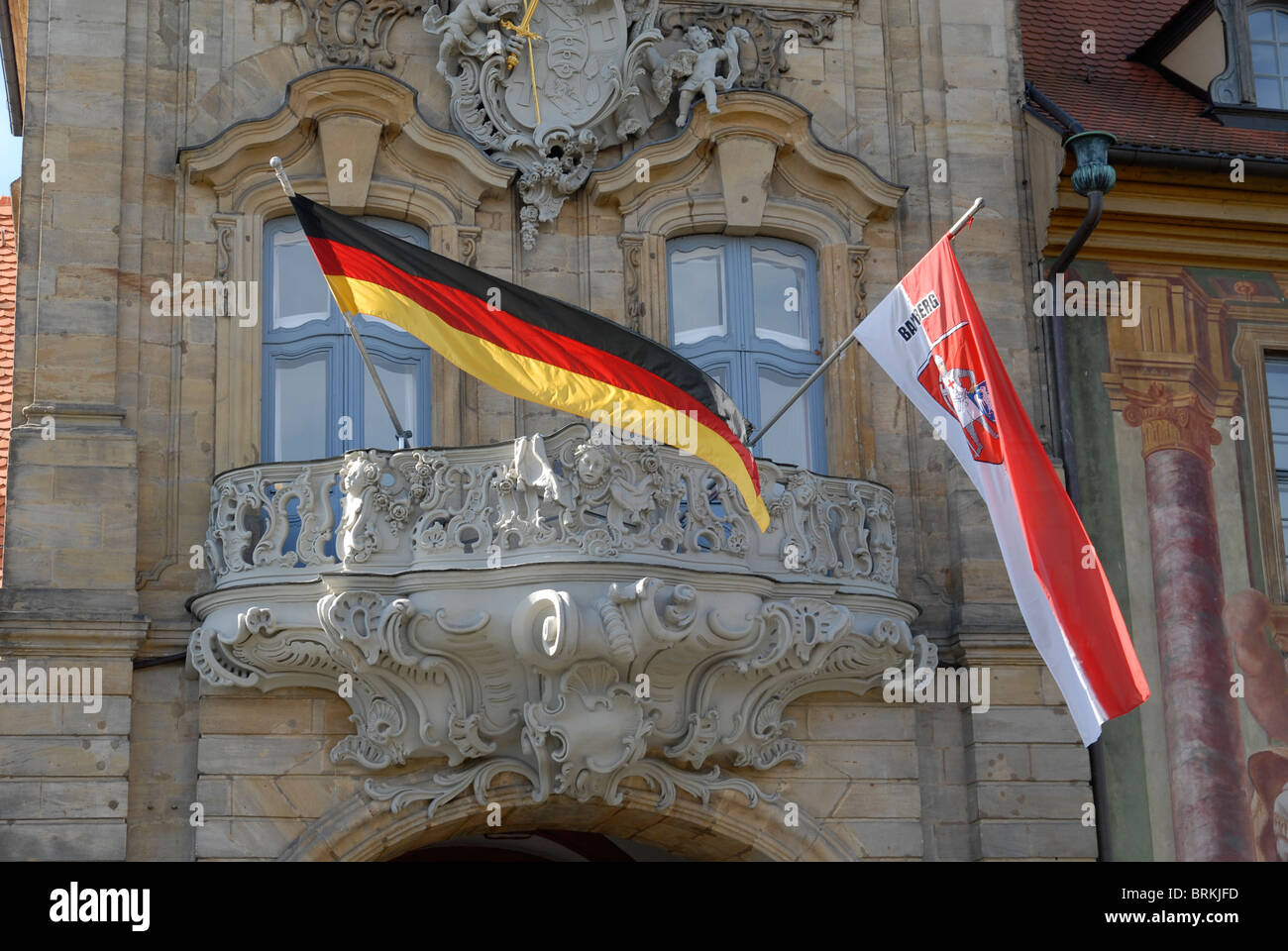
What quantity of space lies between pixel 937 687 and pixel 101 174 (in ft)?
20.9

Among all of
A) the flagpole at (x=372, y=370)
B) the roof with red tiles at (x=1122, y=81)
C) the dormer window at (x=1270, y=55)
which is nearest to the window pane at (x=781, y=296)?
the roof with red tiles at (x=1122, y=81)

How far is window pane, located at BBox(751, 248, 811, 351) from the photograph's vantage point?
627 inches

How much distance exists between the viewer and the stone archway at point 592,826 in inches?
556

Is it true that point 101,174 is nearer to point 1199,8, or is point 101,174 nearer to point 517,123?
point 517,123

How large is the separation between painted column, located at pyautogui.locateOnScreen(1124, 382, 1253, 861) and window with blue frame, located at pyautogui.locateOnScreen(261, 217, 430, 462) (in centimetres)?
508

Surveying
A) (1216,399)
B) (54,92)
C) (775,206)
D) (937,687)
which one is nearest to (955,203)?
(775,206)

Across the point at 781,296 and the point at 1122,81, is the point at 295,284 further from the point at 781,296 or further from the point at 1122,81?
the point at 1122,81

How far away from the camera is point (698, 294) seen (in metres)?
15.9

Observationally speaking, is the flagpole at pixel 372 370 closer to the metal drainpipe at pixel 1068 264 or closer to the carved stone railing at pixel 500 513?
the carved stone railing at pixel 500 513

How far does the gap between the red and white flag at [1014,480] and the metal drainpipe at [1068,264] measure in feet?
5.85

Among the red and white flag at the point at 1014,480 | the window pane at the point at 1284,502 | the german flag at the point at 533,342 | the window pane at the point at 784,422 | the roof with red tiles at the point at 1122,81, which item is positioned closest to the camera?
the red and white flag at the point at 1014,480

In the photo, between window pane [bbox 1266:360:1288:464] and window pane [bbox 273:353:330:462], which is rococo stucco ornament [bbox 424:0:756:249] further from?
window pane [bbox 1266:360:1288:464]

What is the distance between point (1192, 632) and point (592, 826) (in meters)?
4.32

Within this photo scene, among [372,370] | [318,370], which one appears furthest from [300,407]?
[372,370]
